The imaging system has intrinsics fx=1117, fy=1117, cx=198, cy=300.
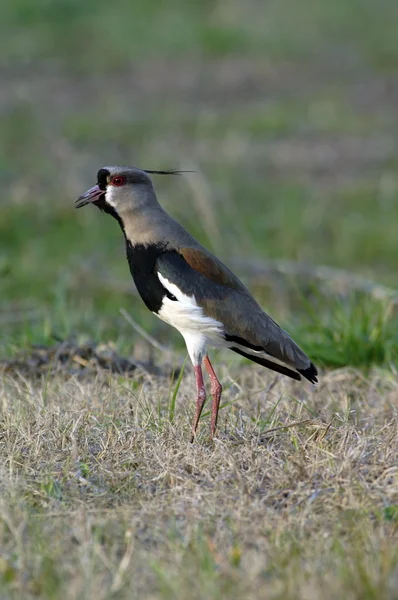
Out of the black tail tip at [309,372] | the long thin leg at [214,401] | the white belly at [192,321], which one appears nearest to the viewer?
the long thin leg at [214,401]

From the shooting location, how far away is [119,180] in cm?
459

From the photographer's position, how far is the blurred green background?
816cm

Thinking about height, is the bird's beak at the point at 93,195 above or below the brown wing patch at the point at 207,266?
above

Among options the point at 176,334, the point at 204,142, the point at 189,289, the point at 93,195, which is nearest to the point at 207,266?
the point at 189,289

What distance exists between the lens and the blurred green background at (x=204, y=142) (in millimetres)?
8164

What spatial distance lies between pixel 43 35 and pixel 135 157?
4.90m

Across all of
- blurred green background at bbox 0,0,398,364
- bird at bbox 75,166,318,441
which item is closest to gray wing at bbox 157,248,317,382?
bird at bbox 75,166,318,441

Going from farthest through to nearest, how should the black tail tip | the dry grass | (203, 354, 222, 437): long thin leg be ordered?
the black tail tip < (203, 354, 222, 437): long thin leg < the dry grass

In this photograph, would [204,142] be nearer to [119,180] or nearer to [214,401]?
[119,180]

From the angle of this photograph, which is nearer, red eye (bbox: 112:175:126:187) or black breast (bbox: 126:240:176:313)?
black breast (bbox: 126:240:176:313)

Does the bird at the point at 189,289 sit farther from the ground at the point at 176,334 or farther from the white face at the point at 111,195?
the ground at the point at 176,334

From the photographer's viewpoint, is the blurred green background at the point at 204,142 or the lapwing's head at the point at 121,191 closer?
the lapwing's head at the point at 121,191

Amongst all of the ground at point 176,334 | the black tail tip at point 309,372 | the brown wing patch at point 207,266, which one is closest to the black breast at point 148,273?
the brown wing patch at point 207,266

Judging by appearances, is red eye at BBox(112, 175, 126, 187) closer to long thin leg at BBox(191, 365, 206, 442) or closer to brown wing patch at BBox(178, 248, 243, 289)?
brown wing patch at BBox(178, 248, 243, 289)
